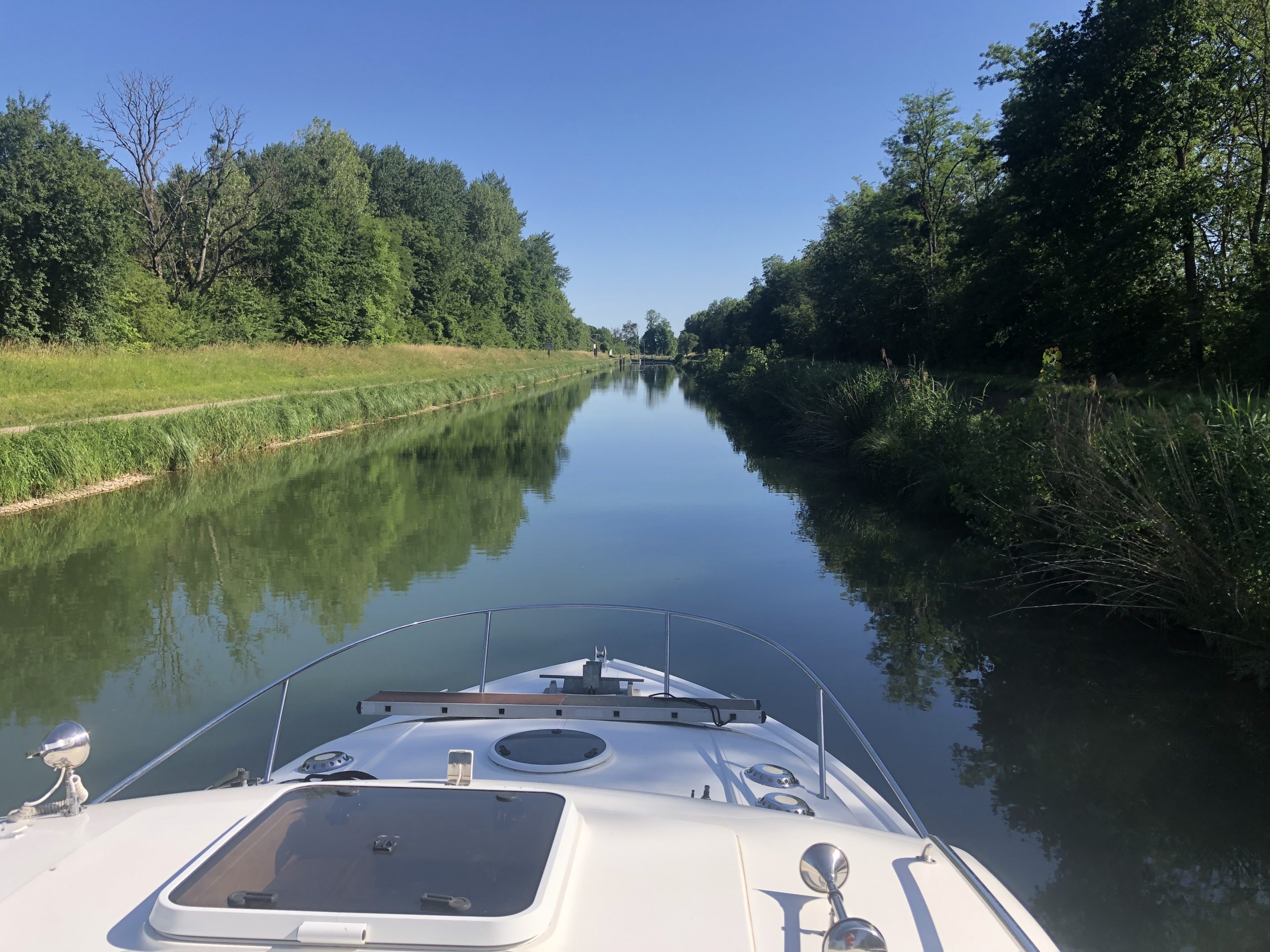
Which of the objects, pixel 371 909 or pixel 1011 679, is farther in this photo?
pixel 1011 679

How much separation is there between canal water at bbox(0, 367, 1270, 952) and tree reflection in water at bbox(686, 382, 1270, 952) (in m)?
0.02

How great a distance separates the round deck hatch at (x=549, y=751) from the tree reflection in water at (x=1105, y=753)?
2271 mm

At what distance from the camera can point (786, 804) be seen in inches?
114

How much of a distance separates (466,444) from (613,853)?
67.1 ft

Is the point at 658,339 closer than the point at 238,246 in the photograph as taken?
No

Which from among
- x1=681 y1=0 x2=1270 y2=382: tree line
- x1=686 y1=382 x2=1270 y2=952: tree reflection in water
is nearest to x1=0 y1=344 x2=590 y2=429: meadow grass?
x1=686 y1=382 x2=1270 y2=952: tree reflection in water

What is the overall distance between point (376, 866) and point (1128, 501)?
23.5 feet

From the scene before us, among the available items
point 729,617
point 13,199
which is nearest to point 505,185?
point 13,199

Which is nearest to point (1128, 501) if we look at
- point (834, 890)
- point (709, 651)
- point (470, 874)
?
point (709, 651)

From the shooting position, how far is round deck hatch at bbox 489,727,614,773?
3041mm

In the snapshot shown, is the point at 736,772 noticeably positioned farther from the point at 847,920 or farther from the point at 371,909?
the point at 371,909

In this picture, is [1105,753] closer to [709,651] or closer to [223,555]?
[709,651]

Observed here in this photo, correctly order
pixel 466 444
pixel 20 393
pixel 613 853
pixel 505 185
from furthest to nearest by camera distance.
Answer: pixel 505 185, pixel 466 444, pixel 20 393, pixel 613 853

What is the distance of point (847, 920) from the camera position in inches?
64.2
